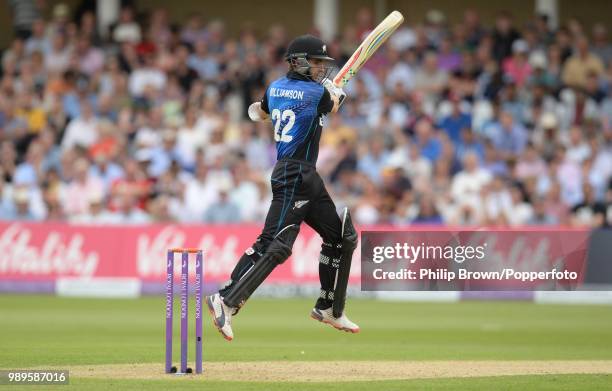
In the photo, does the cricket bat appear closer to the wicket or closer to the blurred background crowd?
the wicket

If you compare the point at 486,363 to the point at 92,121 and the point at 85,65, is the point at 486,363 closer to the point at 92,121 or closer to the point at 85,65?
the point at 92,121

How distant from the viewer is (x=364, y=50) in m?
9.95

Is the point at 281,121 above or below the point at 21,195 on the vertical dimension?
above

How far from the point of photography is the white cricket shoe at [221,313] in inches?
354

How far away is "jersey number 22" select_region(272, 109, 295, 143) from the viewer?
9297mm

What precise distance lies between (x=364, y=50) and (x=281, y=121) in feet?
3.56

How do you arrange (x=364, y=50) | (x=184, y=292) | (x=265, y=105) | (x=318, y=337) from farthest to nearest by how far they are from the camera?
(x=318, y=337)
(x=364, y=50)
(x=265, y=105)
(x=184, y=292)

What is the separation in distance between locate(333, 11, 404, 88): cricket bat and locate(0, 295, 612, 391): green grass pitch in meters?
2.46

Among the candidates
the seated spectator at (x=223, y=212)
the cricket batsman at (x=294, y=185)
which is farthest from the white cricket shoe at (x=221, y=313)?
the seated spectator at (x=223, y=212)

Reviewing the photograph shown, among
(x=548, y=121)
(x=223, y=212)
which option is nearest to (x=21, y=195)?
(x=223, y=212)

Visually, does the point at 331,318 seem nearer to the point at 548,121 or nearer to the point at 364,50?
the point at 364,50

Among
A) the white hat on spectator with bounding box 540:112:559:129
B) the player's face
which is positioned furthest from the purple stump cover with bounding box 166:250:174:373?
the white hat on spectator with bounding box 540:112:559:129

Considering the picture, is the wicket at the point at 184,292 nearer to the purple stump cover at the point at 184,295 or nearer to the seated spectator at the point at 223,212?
the purple stump cover at the point at 184,295

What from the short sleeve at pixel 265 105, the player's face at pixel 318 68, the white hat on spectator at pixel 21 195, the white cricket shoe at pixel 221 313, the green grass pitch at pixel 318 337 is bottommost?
the green grass pitch at pixel 318 337
